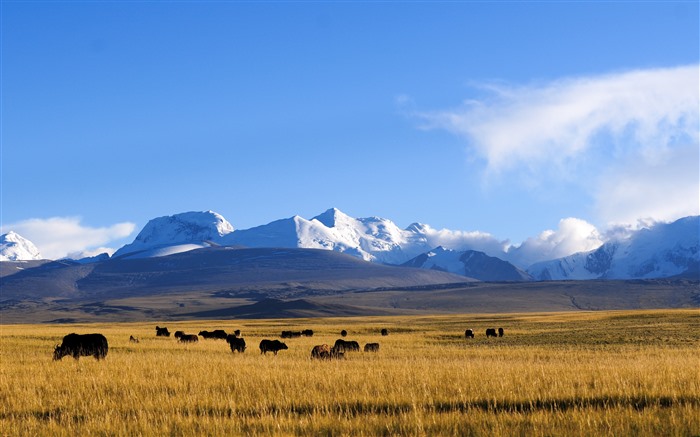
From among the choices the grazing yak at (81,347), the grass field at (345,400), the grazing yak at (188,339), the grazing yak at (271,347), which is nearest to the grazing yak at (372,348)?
the grazing yak at (271,347)

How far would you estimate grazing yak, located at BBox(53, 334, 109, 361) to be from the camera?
2709cm

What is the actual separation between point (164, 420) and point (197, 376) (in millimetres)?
6651

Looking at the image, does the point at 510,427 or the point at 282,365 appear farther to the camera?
the point at 282,365

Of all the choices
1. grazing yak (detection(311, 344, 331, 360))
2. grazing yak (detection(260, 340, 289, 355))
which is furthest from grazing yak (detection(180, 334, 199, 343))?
grazing yak (detection(311, 344, 331, 360))

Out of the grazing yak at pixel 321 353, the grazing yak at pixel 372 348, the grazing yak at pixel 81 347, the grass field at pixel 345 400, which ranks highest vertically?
the grazing yak at pixel 81 347

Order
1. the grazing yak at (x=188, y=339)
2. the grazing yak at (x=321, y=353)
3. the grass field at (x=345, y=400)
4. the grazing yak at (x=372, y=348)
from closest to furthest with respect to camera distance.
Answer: the grass field at (x=345, y=400), the grazing yak at (x=321, y=353), the grazing yak at (x=372, y=348), the grazing yak at (x=188, y=339)

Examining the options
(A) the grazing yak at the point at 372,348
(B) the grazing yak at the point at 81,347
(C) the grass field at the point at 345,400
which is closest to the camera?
(C) the grass field at the point at 345,400

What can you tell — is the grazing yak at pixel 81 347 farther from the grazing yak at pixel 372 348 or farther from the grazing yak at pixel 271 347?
the grazing yak at pixel 372 348

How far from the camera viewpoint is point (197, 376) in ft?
63.0

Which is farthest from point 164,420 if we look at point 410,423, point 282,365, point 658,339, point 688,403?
point 658,339

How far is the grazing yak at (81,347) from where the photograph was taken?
1067 inches

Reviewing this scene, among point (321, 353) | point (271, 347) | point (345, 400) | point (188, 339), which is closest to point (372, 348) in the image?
point (271, 347)

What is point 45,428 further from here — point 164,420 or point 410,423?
point 410,423

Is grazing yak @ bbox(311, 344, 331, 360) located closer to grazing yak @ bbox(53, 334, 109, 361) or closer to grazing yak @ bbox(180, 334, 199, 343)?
grazing yak @ bbox(53, 334, 109, 361)
